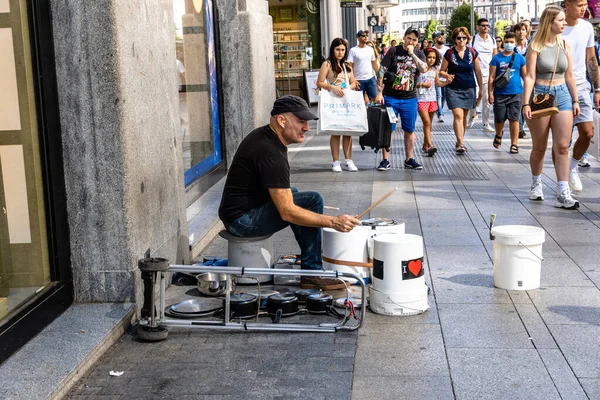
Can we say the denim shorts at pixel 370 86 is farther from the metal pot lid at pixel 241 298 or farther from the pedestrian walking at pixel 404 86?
the metal pot lid at pixel 241 298

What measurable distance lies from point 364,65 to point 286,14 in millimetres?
11344

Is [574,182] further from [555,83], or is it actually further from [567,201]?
[555,83]

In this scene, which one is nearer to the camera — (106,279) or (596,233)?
(106,279)

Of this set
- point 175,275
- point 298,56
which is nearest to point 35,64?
point 175,275

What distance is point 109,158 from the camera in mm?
5309

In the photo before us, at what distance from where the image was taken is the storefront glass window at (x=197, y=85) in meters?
8.91

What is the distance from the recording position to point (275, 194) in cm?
579

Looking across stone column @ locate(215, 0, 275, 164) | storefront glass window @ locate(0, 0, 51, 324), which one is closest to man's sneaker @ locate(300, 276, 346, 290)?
storefront glass window @ locate(0, 0, 51, 324)

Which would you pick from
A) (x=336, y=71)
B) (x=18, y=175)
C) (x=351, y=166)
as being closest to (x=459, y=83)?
(x=351, y=166)

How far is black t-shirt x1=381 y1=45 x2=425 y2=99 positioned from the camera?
11.6m

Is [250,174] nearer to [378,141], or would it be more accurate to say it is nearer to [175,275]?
[175,275]

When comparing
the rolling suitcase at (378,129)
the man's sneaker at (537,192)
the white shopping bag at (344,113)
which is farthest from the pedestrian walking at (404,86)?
the man's sneaker at (537,192)

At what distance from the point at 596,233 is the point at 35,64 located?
15.7 feet

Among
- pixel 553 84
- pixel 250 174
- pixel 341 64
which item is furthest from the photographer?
pixel 341 64
